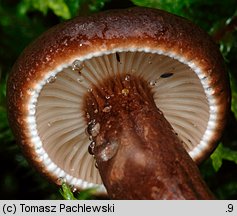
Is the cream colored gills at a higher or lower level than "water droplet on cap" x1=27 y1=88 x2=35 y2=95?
higher

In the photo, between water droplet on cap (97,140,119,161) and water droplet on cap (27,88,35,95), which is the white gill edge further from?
water droplet on cap (97,140,119,161)

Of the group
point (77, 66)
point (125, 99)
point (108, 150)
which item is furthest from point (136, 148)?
point (77, 66)

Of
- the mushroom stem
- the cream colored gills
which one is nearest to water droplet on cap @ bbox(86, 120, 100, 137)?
the mushroom stem

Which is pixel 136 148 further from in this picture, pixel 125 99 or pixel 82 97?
pixel 82 97

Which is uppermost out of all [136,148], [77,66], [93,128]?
[77,66]

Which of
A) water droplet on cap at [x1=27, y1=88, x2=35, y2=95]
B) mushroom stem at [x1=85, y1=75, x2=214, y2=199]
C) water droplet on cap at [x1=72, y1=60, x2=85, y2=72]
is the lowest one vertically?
mushroom stem at [x1=85, y1=75, x2=214, y2=199]
